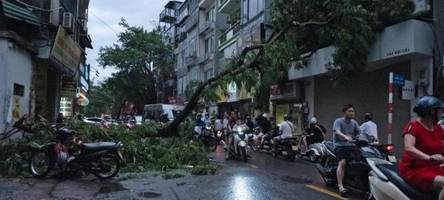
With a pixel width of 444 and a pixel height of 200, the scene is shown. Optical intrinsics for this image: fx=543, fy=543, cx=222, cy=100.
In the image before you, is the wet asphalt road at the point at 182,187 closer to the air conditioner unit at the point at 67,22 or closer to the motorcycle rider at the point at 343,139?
the motorcycle rider at the point at 343,139

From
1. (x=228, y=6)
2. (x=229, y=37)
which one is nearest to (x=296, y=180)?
(x=229, y=37)

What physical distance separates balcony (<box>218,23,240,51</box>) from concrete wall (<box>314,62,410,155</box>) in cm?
1250

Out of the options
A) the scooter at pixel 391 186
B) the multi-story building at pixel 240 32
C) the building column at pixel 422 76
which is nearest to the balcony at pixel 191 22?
the multi-story building at pixel 240 32

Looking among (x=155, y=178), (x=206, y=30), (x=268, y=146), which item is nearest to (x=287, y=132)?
(x=268, y=146)

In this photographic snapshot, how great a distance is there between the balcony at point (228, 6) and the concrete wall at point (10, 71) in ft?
76.0

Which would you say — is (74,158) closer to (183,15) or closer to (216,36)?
(216,36)

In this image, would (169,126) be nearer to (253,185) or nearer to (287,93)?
(253,185)

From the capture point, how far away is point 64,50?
21.8m

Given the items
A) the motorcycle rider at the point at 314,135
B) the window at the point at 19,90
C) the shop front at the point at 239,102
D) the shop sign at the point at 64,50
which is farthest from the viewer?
the shop front at the point at 239,102

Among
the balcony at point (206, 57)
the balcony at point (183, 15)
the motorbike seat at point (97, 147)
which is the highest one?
the balcony at point (183, 15)

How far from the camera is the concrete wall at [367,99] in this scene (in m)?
20.0

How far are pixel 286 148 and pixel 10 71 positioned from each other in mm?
9578

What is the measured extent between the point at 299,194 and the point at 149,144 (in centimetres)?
759

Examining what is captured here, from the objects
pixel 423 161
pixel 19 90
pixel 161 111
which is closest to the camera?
pixel 423 161
